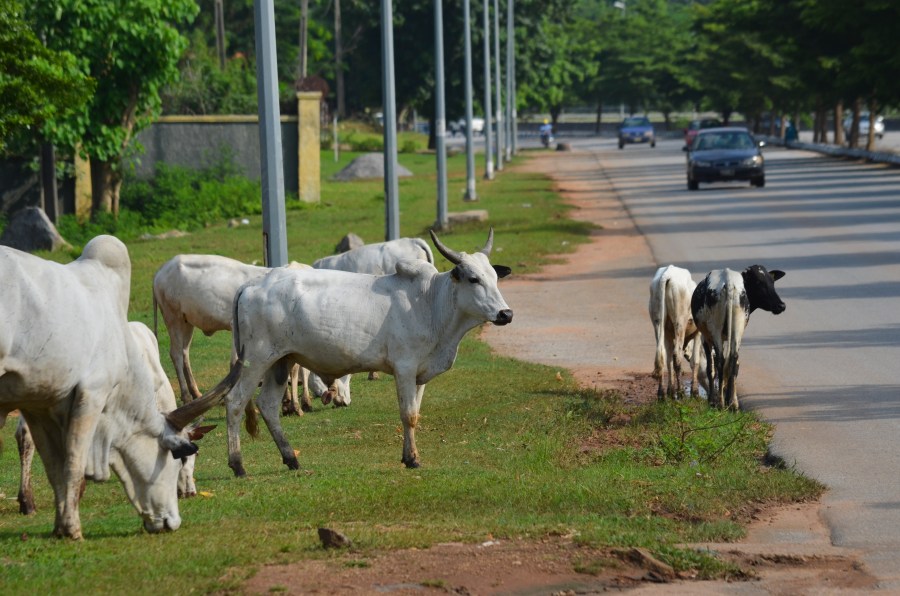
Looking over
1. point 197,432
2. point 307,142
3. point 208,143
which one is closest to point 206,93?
point 208,143

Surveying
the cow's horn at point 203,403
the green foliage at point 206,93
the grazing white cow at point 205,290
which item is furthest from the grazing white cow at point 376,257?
the green foliage at point 206,93

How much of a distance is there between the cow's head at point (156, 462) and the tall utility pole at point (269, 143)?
579 cm

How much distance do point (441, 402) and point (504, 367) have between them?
6.89 ft

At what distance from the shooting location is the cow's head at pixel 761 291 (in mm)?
12344

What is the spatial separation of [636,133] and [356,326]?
70.6 m

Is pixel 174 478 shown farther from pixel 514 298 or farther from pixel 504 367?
pixel 514 298

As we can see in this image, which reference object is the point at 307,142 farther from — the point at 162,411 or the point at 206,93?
the point at 162,411

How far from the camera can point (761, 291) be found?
1238 centimetres

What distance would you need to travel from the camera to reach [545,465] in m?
9.93

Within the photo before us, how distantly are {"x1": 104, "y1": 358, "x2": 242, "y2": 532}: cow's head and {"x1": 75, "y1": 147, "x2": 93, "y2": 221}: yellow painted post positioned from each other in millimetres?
24647

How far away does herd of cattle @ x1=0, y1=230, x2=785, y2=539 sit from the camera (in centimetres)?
751

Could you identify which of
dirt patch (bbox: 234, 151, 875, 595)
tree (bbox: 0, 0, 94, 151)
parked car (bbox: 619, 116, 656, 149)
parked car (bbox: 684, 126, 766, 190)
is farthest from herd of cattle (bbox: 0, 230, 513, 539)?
parked car (bbox: 619, 116, 656, 149)

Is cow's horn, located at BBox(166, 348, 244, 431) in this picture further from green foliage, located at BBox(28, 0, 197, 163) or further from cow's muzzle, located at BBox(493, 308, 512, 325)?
green foliage, located at BBox(28, 0, 197, 163)

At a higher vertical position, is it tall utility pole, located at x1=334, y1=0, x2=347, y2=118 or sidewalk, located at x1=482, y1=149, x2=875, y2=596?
tall utility pole, located at x1=334, y1=0, x2=347, y2=118
